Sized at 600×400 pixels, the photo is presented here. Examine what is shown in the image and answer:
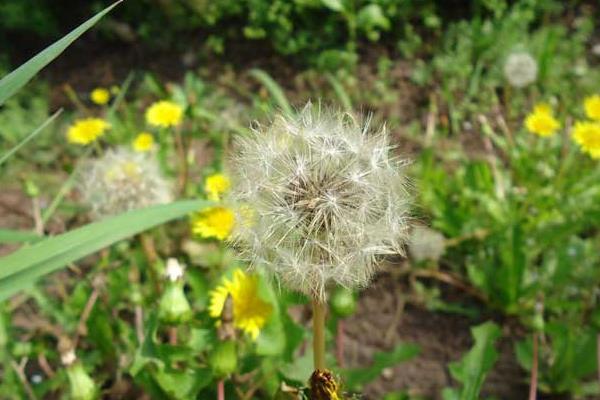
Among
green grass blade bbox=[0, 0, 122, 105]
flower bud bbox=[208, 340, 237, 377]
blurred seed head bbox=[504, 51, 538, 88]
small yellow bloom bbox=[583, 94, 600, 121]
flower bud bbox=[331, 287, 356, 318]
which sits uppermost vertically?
blurred seed head bbox=[504, 51, 538, 88]

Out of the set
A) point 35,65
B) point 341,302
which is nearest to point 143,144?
point 35,65

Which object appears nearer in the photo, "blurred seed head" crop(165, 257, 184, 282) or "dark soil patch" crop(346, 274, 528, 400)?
"blurred seed head" crop(165, 257, 184, 282)

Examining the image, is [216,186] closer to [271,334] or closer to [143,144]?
[271,334]

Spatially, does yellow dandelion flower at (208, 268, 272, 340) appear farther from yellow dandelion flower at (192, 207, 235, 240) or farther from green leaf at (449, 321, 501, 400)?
green leaf at (449, 321, 501, 400)

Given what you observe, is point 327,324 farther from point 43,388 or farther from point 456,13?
point 456,13

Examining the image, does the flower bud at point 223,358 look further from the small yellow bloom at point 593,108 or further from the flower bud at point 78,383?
the small yellow bloom at point 593,108

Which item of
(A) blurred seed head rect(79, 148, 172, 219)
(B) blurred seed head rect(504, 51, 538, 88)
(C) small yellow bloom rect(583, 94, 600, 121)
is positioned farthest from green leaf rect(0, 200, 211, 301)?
(B) blurred seed head rect(504, 51, 538, 88)

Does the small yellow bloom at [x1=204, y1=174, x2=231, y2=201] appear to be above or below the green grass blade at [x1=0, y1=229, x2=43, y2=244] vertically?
above

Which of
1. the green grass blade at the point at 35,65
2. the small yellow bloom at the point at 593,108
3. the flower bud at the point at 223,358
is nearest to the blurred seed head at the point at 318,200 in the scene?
the flower bud at the point at 223,358


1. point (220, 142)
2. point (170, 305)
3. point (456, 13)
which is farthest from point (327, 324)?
point (456, 13)
